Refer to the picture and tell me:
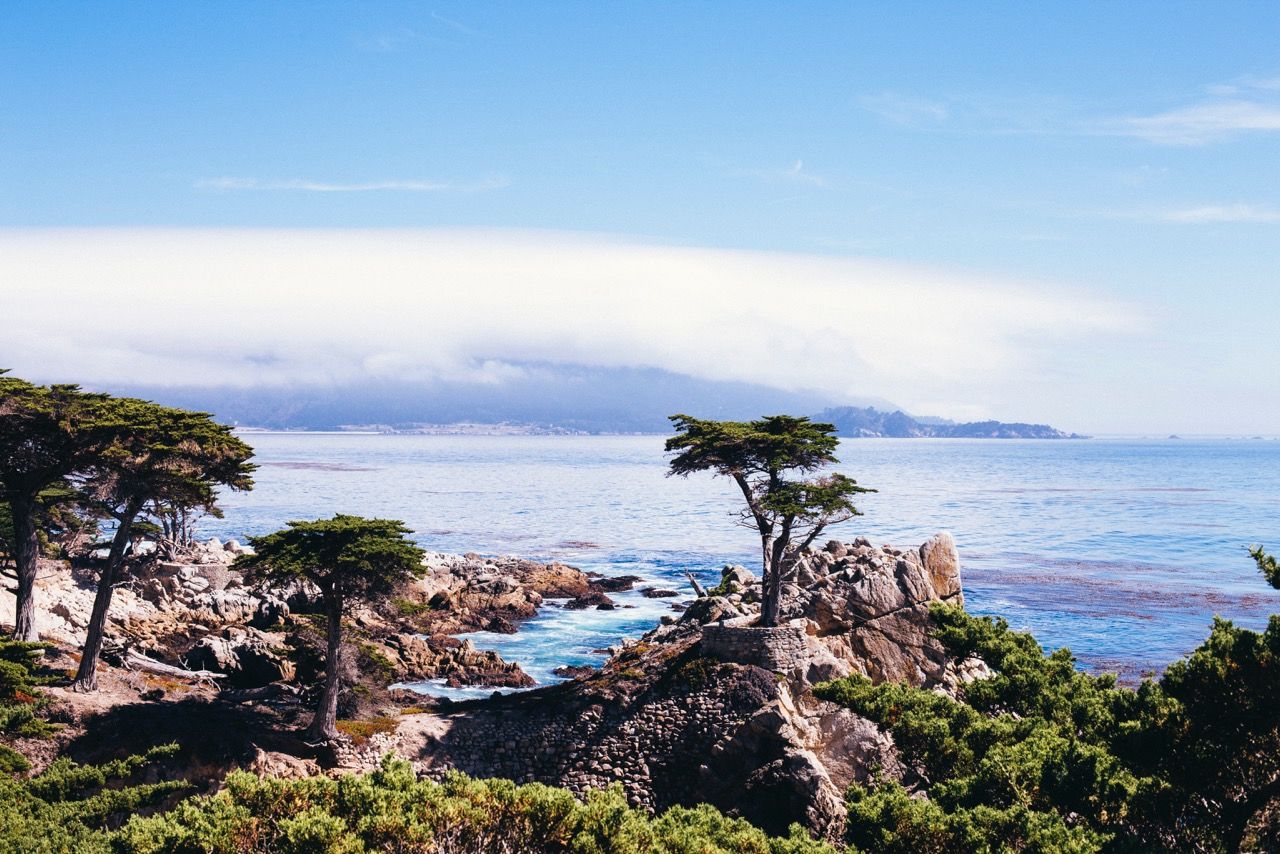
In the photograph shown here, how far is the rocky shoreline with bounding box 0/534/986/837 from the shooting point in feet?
86.6

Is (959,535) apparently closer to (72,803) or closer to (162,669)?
(162,669)

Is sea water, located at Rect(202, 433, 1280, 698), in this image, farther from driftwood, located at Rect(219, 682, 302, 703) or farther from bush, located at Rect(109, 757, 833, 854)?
bush, located at Rect(109, 757, 833, 854)

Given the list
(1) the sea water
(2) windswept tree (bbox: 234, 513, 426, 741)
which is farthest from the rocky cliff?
(1) the sea water

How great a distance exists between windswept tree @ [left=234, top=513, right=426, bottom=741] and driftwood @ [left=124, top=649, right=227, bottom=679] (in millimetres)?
8657

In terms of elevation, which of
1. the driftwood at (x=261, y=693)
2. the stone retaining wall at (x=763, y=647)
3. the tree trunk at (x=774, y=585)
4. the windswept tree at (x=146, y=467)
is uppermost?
the windswept tree at (x=146, y=467)

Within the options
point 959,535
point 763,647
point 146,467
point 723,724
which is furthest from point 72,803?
point 959,535

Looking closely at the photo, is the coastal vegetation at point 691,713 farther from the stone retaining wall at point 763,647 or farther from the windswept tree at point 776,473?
the stone retaining wall at point 763,647

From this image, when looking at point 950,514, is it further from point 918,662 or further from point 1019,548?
point 918,662

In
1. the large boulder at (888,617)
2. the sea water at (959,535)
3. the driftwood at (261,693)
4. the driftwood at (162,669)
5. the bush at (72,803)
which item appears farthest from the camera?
the sea water at (959,535)

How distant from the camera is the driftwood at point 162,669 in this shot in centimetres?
3416

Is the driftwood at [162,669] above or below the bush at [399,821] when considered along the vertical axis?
below

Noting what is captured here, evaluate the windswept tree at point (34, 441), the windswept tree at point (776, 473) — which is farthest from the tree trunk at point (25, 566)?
the windswept tree at point (776, 473)

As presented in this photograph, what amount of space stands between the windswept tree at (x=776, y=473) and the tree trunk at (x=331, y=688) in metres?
11.5

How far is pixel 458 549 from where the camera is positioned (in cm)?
8831
